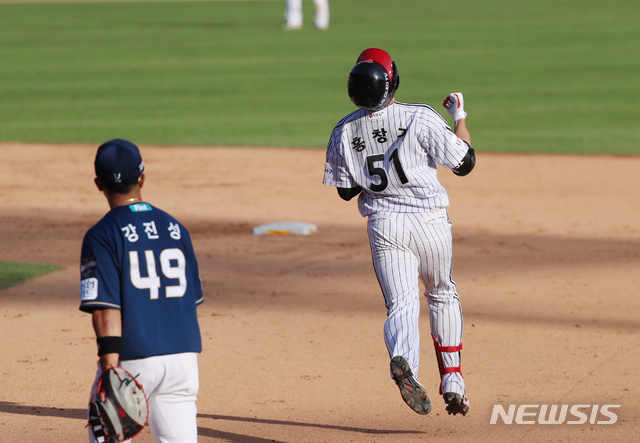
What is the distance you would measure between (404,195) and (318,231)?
A: 5.42m

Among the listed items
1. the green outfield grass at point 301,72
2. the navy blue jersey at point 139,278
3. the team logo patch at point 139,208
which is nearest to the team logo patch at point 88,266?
the navy blue jersey at point 139,278

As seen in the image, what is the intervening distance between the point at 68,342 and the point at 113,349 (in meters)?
3.36

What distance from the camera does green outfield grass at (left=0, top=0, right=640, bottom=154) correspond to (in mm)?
16922

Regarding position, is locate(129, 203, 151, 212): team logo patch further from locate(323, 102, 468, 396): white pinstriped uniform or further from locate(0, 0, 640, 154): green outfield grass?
locate(0, 0, 640, 154): green outfield grass

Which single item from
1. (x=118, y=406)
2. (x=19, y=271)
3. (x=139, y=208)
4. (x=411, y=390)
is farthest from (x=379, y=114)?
(x=19, y=271)

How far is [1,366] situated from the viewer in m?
6.14

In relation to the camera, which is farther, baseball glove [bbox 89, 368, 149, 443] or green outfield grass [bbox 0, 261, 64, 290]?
green outfield grass [bbox 0, 261, 64, 290]

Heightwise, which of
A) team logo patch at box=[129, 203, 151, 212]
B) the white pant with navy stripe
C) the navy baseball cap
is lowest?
the white pant with navy stripe

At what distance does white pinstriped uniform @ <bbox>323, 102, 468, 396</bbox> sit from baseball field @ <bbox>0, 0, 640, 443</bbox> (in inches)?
23.6

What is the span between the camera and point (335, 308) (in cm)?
750

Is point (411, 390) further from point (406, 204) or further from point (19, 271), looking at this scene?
point (19, 271)

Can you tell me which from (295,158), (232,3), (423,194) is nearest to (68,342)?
(423,194)

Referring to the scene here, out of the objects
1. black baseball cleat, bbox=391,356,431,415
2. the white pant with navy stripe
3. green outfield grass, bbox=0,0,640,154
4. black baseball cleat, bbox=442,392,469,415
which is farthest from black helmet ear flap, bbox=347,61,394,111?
green outfield grass, bbox=0,0,640,154

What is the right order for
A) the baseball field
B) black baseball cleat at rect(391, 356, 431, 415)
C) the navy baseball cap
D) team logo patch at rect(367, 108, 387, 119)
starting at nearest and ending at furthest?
1. the navy baseball cap
2. black baseball cleat at rect(391, 356, 431, 415)
3. team logo patch at rect(367, 108, 387, 119)
4. the baseball field
